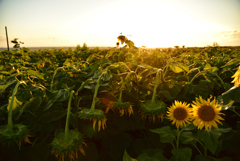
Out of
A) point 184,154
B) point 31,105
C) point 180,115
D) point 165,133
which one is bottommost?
point 184,154

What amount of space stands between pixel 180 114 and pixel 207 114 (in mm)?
235

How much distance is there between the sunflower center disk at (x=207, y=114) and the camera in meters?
1.32

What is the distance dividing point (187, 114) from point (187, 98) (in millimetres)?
315

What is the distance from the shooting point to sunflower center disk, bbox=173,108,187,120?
149 centimetres

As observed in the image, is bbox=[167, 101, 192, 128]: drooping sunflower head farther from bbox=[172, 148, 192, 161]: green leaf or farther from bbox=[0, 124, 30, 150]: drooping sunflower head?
bbox=[0, 124, 30, 150]: drooping sunflower head

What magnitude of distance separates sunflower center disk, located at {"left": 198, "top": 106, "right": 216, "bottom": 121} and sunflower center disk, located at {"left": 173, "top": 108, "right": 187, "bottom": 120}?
156 millimetres

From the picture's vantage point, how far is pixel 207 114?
1.31 metres

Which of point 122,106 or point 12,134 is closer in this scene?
point 12,134

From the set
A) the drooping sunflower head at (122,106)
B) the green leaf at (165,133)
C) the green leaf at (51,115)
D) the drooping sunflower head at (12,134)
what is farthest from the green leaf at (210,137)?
the drooping sunflower head at (12,134)

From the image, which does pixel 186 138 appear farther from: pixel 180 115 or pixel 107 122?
pixel 107 122

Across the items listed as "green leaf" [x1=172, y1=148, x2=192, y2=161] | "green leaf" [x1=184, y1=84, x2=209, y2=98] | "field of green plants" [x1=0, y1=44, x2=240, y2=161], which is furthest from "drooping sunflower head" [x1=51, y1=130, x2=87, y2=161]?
"green leaf" [x1=184, y1=84, x2=209, y2=98]

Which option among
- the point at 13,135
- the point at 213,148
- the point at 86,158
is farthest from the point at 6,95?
the point at 213,148

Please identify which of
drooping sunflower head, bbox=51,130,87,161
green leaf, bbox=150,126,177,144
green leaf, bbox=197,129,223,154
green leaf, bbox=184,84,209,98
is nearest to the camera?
drooping sunflower head, bbox=51,130,87,161

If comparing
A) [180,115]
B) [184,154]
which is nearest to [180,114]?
[180,115]
